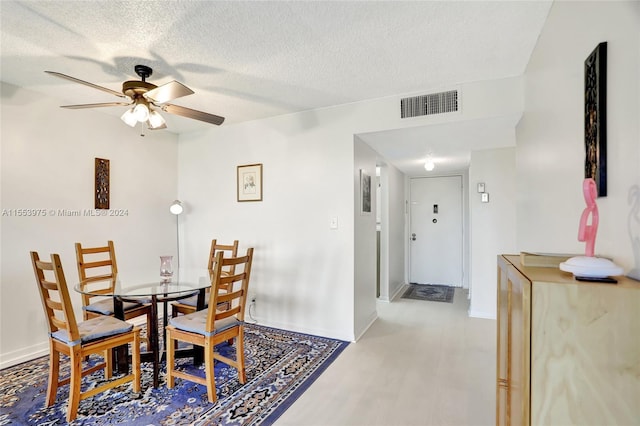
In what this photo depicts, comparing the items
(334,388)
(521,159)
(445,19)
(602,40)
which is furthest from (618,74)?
(334,388)

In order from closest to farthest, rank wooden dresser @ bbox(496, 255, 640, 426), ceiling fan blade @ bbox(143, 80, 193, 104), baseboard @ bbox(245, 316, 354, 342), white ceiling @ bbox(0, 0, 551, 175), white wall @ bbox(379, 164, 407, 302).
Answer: wooden dresser @ bbox(496, 255, 640, 426) < white ceiling @ bbox(0, 0, 551, 175) < ceiling fan blade @ bbox(143, 80, 193, 104) < baseboard @ bbox(245, 316, 354, 342) < white wall @ bbox(379, 164, 407, 302)

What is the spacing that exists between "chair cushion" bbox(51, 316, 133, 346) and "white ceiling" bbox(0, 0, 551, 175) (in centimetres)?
183

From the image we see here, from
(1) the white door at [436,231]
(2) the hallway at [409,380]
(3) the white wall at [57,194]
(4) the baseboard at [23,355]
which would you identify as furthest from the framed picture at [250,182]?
(1) the white door at [436,231]

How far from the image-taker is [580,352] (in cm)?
78

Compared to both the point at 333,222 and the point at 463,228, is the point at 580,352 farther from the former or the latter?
the point at 463,228

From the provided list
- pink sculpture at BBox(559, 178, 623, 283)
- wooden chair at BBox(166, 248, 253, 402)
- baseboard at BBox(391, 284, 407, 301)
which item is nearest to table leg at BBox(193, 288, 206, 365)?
wooden chair at BBox(166, 248, 253, 402)

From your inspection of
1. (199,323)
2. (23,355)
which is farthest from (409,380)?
(23,355)

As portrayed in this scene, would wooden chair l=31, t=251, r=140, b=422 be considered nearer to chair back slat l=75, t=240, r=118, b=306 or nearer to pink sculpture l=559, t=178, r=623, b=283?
chair back slat l=75, t=240, r=118, b=306

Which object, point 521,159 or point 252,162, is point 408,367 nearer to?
point 521,159

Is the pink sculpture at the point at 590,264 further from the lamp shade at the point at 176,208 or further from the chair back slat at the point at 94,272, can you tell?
the lamp shade at the point at 176,208

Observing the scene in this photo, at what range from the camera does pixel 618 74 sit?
982 mm

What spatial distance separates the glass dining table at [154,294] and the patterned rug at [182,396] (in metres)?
0.15

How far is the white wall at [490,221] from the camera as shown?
12.3 ft

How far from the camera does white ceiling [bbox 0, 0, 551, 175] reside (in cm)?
175
